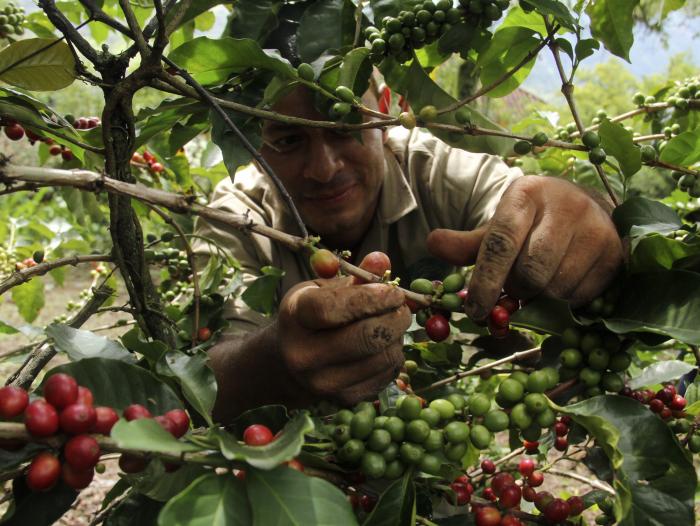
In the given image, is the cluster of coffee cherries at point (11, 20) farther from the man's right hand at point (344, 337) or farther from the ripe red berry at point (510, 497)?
the ripe red berry at point (510, 497)

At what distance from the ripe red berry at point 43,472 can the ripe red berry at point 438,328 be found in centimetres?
67

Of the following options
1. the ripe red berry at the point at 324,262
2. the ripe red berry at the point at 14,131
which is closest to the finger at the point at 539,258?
the ripe red berry at the point at 324,262

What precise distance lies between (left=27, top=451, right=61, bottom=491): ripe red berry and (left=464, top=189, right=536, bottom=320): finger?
0.71 metres

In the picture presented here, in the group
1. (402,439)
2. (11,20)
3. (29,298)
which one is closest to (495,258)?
(402,439)

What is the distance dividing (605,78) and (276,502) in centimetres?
1564

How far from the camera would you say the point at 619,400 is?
3.26ft

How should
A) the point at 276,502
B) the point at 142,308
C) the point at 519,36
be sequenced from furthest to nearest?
the point at 519,36
the point at 142,308
the point at 276,502

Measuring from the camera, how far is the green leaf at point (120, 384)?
0.89 meters

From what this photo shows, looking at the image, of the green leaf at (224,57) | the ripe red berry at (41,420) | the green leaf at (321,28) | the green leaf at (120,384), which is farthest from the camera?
the green leaf at (321,28)

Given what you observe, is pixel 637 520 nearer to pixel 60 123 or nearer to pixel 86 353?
pixel 86 353

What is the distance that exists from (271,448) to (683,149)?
44.7 inches

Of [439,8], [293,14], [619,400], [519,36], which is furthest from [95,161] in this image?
[619,400]

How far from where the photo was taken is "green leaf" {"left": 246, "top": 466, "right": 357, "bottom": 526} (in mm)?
725

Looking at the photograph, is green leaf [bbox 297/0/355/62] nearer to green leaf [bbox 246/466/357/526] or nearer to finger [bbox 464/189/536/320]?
finger [bbox 464/189/536/320]
